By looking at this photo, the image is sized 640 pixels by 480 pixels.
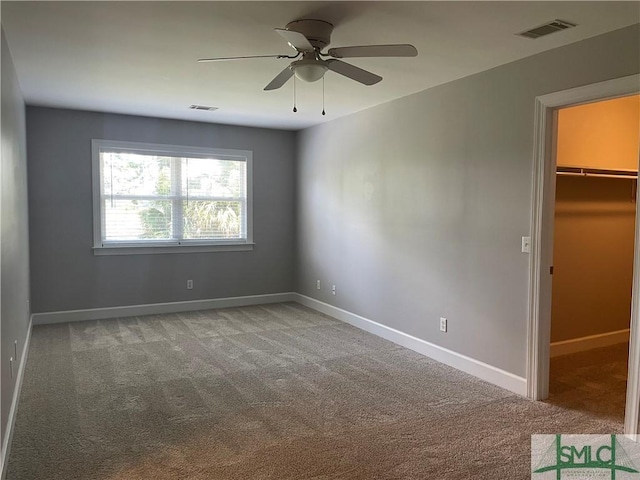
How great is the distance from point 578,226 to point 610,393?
1564 millimetres

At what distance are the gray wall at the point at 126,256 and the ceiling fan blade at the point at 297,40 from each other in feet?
12.4

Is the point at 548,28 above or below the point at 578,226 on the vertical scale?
above

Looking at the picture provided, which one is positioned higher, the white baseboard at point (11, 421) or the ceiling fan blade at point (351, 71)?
the ceiling fan blade at point (351, 71)

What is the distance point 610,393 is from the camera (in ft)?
11.7

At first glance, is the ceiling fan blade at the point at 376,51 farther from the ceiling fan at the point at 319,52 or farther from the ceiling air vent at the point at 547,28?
the ceiling air vent at the point at 547,28

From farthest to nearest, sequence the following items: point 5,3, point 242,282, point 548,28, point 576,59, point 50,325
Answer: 1. point 242,282
2. point 50,325
3. point 576,59
4. point 548,28
5. point 5,3

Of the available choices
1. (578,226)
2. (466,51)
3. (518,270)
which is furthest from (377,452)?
(578,226)

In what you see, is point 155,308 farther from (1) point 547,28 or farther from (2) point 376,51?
(1) point 547,28

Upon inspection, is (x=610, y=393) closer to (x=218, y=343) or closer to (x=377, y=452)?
(x=377, y=452)

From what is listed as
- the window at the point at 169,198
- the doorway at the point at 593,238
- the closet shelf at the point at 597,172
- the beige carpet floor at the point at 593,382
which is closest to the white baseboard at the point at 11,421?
the window at the point at 169,198

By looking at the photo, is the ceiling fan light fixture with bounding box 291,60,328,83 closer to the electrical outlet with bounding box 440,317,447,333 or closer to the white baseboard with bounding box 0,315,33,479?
the electrical outlet with bounding box 440,317,447,333

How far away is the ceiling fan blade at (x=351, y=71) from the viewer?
9.34 feet

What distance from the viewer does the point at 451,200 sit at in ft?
13.7

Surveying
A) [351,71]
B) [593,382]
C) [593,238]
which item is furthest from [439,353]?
[351,71]
